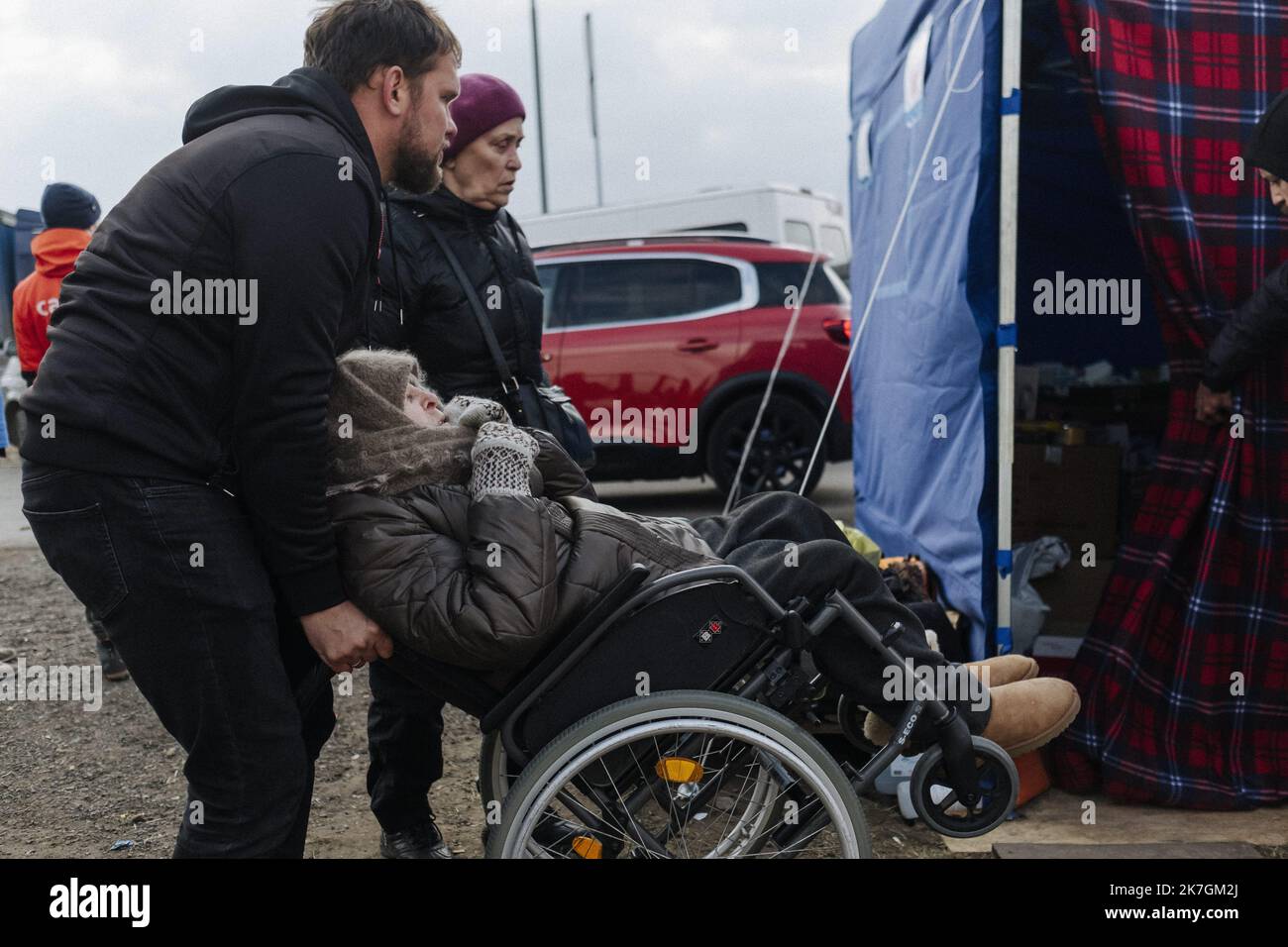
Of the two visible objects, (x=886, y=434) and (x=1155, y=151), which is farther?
(x=886, y=434)

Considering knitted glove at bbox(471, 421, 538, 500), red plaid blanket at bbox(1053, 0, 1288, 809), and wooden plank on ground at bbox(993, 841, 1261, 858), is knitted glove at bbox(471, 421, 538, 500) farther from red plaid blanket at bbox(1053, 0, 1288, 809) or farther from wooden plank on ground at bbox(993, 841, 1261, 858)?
red plaid blanket at bbox(1053, 0, 1288, 809)

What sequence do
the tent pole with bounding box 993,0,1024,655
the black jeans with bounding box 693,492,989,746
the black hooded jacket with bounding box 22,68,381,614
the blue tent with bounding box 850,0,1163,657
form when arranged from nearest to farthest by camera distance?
the black hooded jacket with bounding box 22,68,381,614, the black jeans with bounding box 693,492,989,746, the tent pole with bounding box 993,0,1024,655, the blue tent with bounding box 850,0,1163,657

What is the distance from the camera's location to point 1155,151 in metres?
3.17

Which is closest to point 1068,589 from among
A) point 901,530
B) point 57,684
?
point 901,530

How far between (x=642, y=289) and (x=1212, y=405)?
491 cm

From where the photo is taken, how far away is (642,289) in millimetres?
7703

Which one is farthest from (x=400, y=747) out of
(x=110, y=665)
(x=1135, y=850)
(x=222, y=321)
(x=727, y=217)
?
(x=727, y=217)

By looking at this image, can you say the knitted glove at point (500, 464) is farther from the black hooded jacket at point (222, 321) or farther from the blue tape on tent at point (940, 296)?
the blue tape on tent at point (940, 296)

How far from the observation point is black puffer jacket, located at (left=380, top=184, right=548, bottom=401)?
9.14 ft

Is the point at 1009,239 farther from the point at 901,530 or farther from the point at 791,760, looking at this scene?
the point at 791,760

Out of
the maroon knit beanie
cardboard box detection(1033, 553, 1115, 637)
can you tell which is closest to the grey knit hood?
the maroon knit beanie

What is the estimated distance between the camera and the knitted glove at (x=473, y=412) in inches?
86.0

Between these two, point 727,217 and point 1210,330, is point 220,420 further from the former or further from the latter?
point 727,217

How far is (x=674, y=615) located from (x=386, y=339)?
1.11 metres
